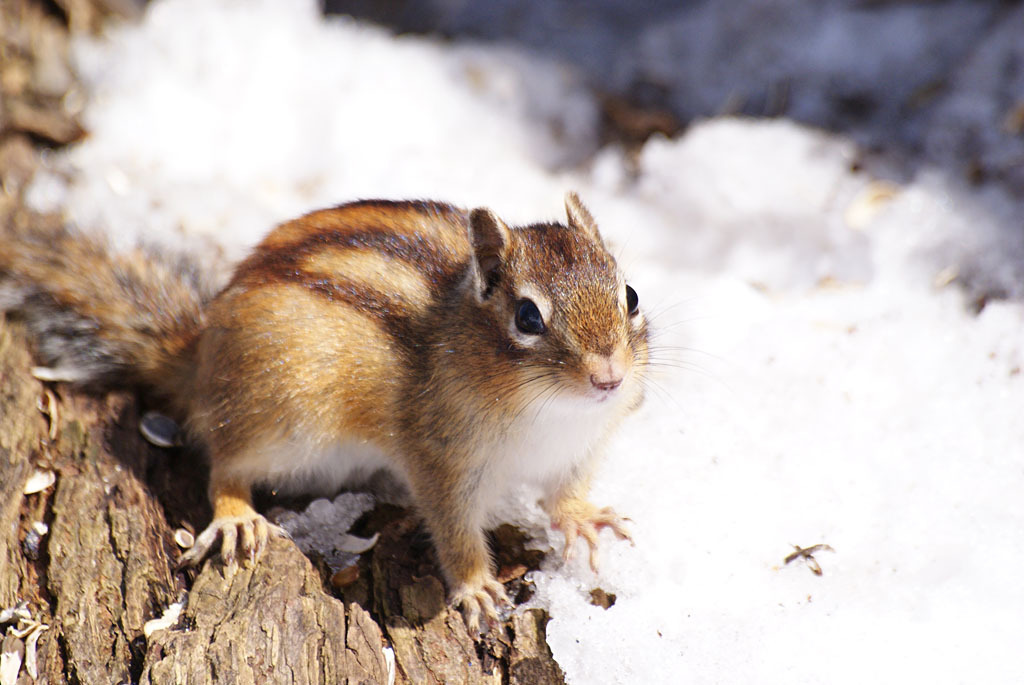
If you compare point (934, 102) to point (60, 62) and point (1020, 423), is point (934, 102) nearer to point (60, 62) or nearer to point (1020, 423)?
point (1020, 423)

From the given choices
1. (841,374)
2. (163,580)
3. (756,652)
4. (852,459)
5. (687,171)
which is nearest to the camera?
(756,652)

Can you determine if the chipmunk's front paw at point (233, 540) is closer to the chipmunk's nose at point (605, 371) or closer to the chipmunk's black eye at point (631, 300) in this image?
the chipmunk's nose at point (605, 371)

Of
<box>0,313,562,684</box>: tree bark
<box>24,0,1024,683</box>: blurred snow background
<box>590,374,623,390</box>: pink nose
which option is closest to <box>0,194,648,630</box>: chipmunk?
<box>590,374,623,390</box>: pink nose

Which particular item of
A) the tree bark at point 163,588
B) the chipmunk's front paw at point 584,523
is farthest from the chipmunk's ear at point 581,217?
the tree bark at point 163,588

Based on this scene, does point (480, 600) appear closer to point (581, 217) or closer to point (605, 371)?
point (605, 371)

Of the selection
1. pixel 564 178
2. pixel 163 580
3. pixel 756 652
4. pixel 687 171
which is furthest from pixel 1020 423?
pixel 163 580

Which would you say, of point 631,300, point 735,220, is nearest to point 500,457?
point 631,300
